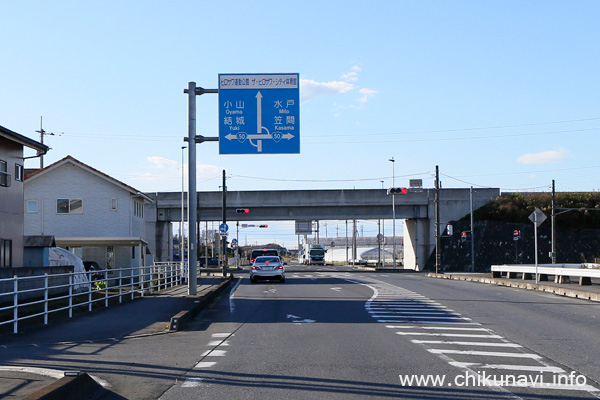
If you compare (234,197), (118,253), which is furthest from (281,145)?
(234,197)

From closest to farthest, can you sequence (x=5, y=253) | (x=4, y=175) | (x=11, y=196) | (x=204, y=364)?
(x=204, y=364)
(x=4, y=175)
(x=5, y=253)
(x=11, y=196)

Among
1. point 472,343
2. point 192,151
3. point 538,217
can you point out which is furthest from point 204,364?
point 538,217

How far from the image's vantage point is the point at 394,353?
10344mm

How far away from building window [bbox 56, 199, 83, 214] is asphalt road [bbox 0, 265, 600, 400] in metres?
29.0

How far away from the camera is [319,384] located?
7.99 meters

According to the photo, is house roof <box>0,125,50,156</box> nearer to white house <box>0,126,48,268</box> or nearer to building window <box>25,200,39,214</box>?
white house <box>0,126,48,268</box>

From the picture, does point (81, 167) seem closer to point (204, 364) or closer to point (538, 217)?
point (538, 217)

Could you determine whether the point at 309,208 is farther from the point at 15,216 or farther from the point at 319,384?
the point at 319,384

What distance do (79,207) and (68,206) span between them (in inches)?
28.9

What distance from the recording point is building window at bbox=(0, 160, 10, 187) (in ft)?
76.9

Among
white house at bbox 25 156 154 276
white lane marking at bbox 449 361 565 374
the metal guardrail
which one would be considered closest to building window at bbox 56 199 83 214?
white house at bbox 25 156 154 276

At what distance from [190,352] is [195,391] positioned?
10.2 ft

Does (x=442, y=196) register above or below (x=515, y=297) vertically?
above

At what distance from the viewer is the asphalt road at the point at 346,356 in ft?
25.5
